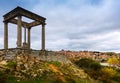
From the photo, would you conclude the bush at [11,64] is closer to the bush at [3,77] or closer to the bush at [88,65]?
the bush at [3,77]

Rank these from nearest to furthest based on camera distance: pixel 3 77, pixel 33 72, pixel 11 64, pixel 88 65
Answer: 1. pixel 3 77
2. pixel 33 72
3. pixel 11 64
4. pixel 88 65

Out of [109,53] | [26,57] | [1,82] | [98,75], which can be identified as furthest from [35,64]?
[109,53]

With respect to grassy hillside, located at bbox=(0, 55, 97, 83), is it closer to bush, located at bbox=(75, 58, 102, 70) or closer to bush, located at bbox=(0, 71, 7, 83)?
bush, located at bbox=(0, 71, 7, 83)

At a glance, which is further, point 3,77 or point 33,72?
point 33,72

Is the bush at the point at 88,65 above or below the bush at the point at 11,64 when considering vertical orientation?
below

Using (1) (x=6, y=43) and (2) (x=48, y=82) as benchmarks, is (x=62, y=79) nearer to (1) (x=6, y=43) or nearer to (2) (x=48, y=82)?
(2) (x=48, y=82)

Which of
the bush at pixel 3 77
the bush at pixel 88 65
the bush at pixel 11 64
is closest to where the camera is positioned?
the bush at pixel 3 77

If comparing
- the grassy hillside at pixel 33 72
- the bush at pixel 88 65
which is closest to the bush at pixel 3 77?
the grassy hillside at pixel 33 72

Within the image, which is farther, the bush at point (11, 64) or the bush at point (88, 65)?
the bush at point (88, 65)

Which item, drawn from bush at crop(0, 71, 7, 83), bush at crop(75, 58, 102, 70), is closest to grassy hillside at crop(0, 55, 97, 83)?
bush at crop(0, 71, 7, 83)

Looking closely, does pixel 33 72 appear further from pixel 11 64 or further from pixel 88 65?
pixel 88 65

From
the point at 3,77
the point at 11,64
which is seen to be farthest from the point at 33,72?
the point at 3,77

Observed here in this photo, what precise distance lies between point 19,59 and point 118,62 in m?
48.7

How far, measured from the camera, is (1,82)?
91.0 feet
